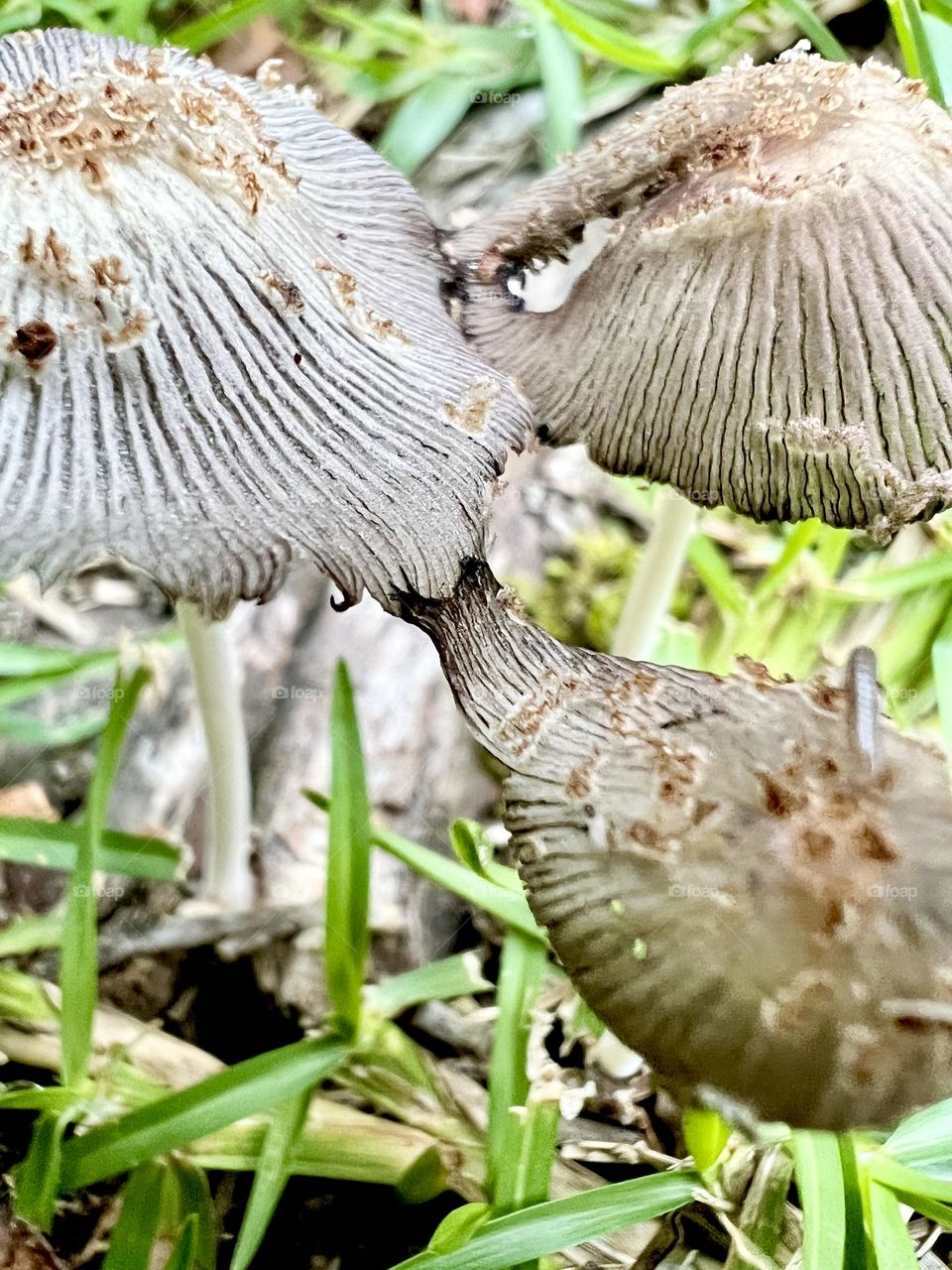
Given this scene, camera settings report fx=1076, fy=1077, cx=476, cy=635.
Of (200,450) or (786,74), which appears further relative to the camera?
(786,74)

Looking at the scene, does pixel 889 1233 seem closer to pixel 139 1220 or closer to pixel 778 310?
pixel 139 1220

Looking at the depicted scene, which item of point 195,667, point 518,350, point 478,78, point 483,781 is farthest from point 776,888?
point 478,78

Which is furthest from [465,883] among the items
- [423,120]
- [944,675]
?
[423,120]

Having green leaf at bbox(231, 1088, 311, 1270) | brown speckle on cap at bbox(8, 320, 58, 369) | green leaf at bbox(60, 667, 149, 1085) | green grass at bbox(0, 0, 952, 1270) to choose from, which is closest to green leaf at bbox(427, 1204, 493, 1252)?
green grass at bbox(0, 0, 952, 1270)

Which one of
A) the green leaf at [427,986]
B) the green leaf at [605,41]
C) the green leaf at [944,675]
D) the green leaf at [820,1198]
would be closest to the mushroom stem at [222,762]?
the green leaf at [427,986]

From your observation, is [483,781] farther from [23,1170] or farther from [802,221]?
[802,221]
